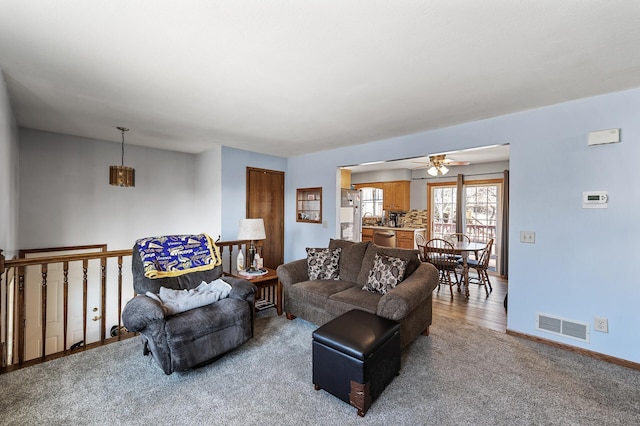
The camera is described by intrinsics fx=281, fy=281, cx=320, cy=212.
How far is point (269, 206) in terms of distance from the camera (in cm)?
536

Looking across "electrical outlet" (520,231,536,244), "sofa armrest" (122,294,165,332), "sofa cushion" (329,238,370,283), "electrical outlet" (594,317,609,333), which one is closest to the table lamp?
"sofa cushion" (329,238,370,283)

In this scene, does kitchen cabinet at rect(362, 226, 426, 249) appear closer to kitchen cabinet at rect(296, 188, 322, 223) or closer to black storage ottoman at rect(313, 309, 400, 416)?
kitchen cabinet at rect(296, 188, 322, 223)

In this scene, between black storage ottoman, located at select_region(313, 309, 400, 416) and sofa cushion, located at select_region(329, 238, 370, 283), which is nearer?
black storage ottoman, located at select_region(313, 309, 400, 416)

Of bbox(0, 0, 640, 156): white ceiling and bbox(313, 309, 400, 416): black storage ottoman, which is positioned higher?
bbox(0, 0, 640, 156): white ceiling

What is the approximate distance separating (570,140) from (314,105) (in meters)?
2.54

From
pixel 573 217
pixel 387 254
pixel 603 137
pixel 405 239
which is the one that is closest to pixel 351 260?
pixel 387 254

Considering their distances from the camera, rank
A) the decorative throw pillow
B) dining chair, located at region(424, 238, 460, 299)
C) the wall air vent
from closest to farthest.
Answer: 1. the wall air vent
2. the decorative throw pillow
3. dining chair, located at region(424, 238, 460, 299)

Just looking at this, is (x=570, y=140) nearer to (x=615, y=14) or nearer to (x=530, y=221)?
(x=530, y=221)

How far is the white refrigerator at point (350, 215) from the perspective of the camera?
17.5ft

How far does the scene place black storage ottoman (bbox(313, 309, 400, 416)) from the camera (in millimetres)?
1841

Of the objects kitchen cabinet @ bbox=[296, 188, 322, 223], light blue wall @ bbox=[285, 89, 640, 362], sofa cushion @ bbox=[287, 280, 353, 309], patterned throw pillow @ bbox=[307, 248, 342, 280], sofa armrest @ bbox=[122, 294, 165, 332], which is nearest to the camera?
sofa armrest @ bbox=[122, 294, 165, 332]

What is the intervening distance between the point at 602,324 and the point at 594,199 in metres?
1.16

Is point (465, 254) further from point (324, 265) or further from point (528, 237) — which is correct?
point (324, 265)

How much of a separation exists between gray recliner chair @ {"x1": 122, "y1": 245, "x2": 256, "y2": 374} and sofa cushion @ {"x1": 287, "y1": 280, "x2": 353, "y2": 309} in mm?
663
